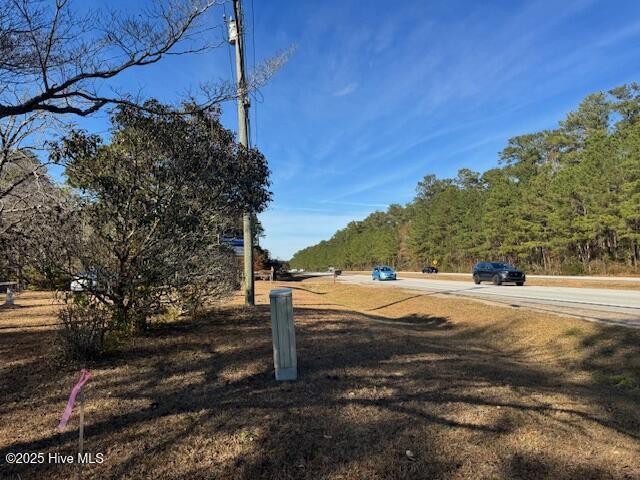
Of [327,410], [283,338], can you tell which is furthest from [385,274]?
[327,410]

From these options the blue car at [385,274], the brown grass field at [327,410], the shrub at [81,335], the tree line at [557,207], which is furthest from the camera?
the blue car at [385,274]

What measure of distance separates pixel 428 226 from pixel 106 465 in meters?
67.1

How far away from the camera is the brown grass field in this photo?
3.31 m

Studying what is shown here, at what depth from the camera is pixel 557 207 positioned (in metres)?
38.0

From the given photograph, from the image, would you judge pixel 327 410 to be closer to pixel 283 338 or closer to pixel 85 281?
pixel 283 338

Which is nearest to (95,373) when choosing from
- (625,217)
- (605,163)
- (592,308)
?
(592,308)

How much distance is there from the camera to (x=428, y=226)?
222ft

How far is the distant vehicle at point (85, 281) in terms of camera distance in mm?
7008

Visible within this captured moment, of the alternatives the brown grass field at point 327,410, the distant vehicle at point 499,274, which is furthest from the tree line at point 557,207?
the brown grass field at point 327,410

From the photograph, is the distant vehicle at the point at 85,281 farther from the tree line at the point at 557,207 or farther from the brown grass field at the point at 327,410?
the tree line at the point at 557,207

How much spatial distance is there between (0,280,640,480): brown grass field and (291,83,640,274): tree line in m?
30.4

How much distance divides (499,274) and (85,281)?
26.4m

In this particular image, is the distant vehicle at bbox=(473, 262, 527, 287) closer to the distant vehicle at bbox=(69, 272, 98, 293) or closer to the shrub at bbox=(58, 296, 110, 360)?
the distant vehicle at bbox=(69, 272, 98, 293)

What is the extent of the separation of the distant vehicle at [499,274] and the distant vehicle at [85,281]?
25829mm
